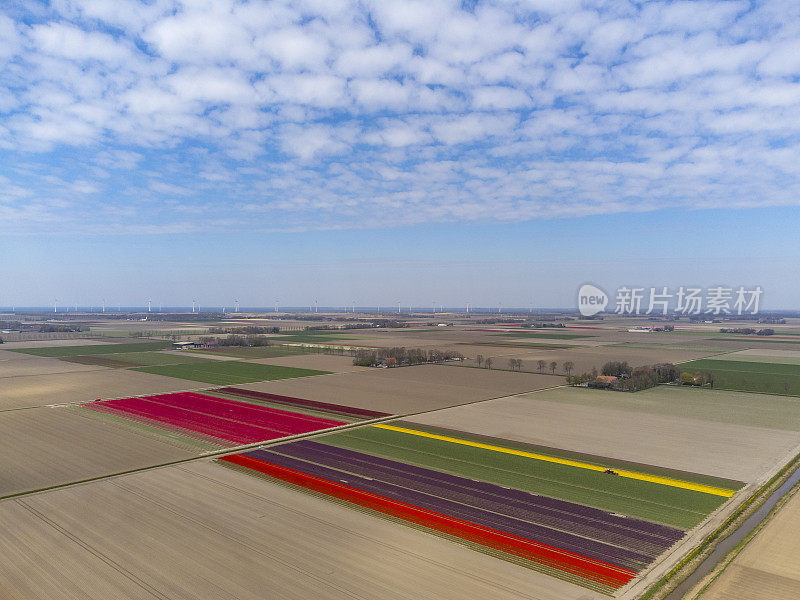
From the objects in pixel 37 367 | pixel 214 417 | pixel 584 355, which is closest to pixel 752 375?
pixel 584 355

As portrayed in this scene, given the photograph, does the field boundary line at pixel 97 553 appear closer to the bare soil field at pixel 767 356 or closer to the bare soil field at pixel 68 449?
the bare soil field at pixel 68 449

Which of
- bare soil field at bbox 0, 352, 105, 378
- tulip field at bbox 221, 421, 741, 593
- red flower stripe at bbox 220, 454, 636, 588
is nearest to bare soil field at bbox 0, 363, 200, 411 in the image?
bare soil field at bbox 0, 352, 105, 378

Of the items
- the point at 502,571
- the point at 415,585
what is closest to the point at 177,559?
the point at 415,585

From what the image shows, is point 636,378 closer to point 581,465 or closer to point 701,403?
point 701,403

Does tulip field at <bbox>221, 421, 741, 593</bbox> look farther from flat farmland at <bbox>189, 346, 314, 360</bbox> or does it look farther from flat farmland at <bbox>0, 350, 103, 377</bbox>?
flat farmland at <bbox>189, 346, 314, 360</bbox>

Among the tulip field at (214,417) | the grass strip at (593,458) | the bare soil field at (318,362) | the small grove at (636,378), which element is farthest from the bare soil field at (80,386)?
the small grove at (636,378)
